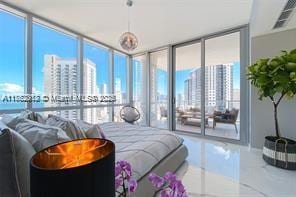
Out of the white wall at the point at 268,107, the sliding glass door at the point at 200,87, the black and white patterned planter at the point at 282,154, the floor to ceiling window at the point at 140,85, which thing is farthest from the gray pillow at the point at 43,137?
the floor to ceiling window at the point at 140,85

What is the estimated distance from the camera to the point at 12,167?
92 centimetres

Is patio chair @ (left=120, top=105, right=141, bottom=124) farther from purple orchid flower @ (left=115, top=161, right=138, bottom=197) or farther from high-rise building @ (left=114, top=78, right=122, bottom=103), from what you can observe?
purple orchid flower @ (left=115, top=161, right=138, bottom=197)

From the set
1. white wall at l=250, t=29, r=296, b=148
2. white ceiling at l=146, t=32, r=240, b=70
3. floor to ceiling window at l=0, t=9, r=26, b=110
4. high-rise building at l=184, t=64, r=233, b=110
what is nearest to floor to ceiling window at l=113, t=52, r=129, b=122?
white ceiling at l=146, t=32, r=240, b=70

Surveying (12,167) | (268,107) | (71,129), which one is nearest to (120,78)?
(268,107)

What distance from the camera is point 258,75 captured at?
9.55 feet

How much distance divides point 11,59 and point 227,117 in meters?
4.78

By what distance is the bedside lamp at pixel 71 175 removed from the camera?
0.47m

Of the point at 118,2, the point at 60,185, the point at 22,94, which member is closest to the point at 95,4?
the point at 118,2

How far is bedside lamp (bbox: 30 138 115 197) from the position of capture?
1.55ft

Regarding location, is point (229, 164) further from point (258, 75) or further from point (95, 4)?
point (95, 4)

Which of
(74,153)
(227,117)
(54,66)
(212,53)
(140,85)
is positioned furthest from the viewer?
(140,85)

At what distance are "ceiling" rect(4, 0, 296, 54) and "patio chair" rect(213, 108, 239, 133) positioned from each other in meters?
1.80

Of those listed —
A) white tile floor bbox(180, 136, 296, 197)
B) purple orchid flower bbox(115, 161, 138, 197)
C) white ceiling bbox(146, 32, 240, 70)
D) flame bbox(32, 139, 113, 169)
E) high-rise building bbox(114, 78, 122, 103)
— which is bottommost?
white tile floor bbox(180, 136, 296, 197)

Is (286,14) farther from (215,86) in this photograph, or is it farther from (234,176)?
(234,176)
